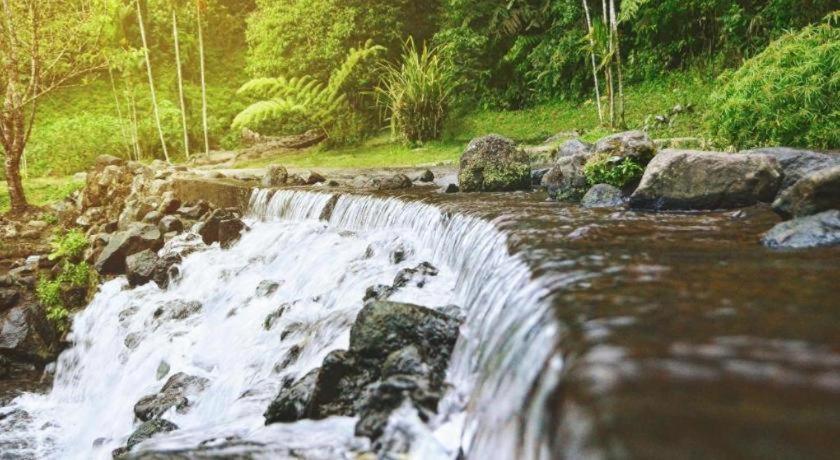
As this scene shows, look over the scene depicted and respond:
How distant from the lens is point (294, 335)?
5.44 meters

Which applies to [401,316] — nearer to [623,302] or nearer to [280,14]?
[623,302]

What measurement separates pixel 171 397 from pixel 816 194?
18.6 feet

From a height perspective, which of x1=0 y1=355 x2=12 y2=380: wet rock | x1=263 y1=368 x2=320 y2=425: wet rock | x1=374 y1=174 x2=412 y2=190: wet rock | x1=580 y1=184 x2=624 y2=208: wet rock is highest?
x1=374 y1=174 x2=412 y2=190: wet rock

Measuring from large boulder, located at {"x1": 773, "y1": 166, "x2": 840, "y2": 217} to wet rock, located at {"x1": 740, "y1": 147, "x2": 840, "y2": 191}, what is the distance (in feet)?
3.60

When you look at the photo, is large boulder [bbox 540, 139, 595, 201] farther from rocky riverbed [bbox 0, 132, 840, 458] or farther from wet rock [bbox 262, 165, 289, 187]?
wet rock [bbox 262, 165, 289, 187]

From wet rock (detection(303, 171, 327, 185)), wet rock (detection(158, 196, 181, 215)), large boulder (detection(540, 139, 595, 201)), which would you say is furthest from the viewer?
wet rock (detection(158, 196, 181, 215))

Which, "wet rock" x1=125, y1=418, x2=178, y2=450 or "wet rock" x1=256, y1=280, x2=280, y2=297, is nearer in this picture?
"wet rock" x1=125, y1=418, x2=178, y2=450

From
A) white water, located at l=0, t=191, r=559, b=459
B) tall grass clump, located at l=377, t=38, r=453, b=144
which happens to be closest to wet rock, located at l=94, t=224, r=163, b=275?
white water, located at l=0, t=191, r=559, b=459

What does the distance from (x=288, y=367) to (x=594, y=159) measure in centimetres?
412

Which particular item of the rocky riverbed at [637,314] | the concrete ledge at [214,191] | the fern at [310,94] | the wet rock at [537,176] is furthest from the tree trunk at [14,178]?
the wet rock at [537,176]

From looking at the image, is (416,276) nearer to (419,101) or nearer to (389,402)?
(389,402)

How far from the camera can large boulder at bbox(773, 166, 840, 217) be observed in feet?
12.7

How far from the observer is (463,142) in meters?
15.7

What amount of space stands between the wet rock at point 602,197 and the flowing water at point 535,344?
1.70 ft
